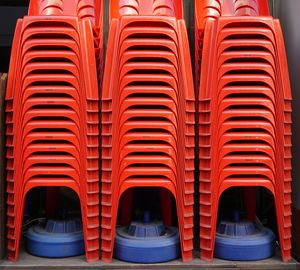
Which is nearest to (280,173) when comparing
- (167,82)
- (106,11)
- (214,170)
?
(214,170)

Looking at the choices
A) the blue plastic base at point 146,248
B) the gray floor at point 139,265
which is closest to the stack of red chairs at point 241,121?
the gray floor at point 139,265

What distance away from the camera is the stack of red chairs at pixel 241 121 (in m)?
2.28

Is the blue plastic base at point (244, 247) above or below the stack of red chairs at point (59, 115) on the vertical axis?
below

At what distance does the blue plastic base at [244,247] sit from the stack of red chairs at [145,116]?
9.2 inches

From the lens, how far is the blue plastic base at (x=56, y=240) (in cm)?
236

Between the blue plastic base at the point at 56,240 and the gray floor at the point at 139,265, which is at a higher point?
the blue plastic base at the point at 56,240

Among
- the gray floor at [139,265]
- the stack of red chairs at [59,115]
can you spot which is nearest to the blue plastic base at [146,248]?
the gray floor at [139,265]

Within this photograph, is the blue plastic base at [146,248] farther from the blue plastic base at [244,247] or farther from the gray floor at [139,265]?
the blue plastic base at [244,247]

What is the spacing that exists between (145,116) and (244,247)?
109cm

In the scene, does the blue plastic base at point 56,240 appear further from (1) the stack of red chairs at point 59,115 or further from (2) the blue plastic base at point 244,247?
(2) the blue plastic base at point 244,247

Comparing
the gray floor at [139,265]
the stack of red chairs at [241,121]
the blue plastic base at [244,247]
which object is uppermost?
the stack of red chairs at [241,121]

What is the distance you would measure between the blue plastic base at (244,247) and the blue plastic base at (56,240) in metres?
0.96

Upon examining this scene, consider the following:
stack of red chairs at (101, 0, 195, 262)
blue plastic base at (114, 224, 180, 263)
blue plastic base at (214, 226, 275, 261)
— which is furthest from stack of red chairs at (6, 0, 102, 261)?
blue plastic base at (214, 226, 275, 261)

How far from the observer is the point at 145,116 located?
2277mm
